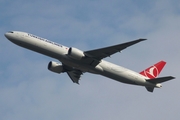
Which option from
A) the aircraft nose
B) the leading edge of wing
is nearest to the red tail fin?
the leading edge of wing

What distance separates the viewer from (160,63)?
61.2 meters

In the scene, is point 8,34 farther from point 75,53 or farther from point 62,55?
point 75,53

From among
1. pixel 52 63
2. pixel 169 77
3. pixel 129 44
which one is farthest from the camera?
pixel 52 63

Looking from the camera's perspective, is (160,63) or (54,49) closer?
(54,49)

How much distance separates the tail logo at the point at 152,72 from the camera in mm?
58406

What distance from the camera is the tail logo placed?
2299 inches

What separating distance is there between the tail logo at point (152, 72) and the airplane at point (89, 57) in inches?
62.6

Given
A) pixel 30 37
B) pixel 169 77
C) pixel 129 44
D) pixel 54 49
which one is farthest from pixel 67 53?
pixel 169 77

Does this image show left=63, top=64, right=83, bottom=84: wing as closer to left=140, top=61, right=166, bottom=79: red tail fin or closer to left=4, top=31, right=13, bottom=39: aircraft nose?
left=140, top=61, right=166, bottom=79: red tail fin

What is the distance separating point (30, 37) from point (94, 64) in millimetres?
9253

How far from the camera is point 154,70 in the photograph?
5981cm

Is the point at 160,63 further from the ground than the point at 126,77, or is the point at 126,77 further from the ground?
the point at 160,63

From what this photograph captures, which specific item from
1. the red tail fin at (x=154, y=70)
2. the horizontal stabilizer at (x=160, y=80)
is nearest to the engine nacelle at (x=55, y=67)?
the red tail fin at (x=154, y=70)

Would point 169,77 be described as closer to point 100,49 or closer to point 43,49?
point 100,49
